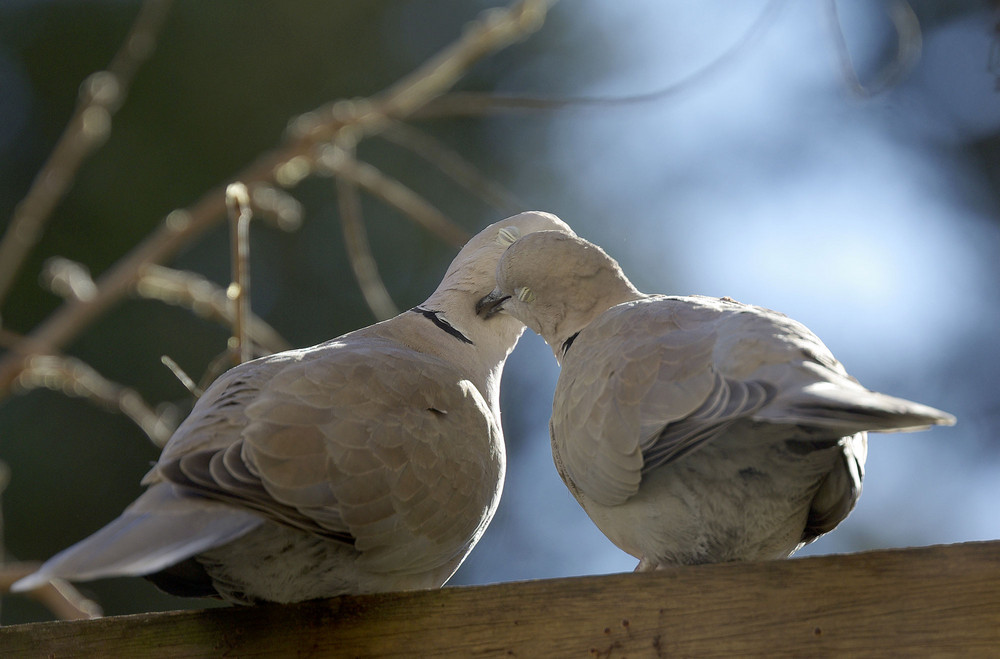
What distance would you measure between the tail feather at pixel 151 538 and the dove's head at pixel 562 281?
882mm

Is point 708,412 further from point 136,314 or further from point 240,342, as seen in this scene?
point 136,314

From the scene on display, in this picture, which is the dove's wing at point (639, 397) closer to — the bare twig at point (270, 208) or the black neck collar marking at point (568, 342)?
the black neck collar marking at point (568, 342)

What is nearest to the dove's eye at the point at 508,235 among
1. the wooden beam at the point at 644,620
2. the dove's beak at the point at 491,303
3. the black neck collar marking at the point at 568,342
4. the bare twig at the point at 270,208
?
the dove's beak at the point at 491,303

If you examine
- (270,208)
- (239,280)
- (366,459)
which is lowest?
(366,459)

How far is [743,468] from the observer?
157 cm

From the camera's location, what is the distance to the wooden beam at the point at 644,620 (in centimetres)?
144

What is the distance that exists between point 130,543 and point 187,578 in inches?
12.2

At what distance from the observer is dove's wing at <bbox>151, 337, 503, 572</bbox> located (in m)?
1.51

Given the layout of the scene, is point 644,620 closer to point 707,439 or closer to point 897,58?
point 707,439

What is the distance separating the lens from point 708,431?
4.75 feet

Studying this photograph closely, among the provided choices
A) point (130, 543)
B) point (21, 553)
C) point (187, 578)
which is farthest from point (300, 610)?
point (21, 553)

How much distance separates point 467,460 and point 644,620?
1.64 ft

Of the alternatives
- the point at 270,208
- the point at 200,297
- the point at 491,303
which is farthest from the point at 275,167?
the point at 491,303

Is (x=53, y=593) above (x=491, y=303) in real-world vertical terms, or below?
below
